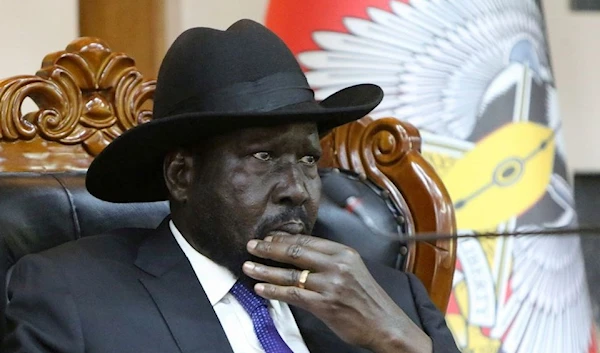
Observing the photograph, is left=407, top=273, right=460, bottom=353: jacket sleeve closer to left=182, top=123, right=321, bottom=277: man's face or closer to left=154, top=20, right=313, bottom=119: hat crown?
left=182, top=123, right=321, bottom=277: man's face

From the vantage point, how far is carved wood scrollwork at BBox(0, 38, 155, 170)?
1.60 m

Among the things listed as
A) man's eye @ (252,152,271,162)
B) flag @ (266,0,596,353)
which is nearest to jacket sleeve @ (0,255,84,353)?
man's eye @ (252,152,271,162)

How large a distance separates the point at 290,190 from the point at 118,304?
307 mm

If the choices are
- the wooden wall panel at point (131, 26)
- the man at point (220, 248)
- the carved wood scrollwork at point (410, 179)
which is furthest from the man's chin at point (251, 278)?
the wooden wall panel at point (131, 26)

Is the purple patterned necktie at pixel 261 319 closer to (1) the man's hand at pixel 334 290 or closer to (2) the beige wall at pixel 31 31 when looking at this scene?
(1) the man's hand at pixel 334 290

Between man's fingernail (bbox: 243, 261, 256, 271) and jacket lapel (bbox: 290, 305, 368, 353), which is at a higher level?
man's fingernail (bbox: 243, 261, 256, 271)

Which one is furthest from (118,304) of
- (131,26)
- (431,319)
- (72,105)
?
(131,26)

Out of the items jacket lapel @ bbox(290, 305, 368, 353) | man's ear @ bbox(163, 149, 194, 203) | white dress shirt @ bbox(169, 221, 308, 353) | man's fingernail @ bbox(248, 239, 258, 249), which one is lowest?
jacket lapel @ bbox(290, 305, 368, 353)

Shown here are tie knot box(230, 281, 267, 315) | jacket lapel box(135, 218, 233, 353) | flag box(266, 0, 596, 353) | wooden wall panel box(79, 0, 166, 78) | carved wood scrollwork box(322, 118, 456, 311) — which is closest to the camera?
jacket lapel box(135, 218, 233, 353)

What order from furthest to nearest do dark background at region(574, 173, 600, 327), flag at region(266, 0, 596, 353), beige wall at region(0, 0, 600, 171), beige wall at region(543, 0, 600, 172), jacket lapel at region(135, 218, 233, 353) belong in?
1. beige wall at region(543, 0, 600, 172)
2. beige wall at region(0, 0, 600, 171)
3. flag at region(266, 0, 596, 353)
4. jacket lapel at region(135, 218, 233, 353)
5. dark background at region(574, 173, 600, 327)

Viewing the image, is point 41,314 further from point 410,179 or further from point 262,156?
point 410,179

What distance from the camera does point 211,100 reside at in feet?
4.75

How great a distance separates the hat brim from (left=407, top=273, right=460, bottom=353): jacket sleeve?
1.06ft

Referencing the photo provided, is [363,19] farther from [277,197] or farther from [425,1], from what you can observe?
[277,197]
